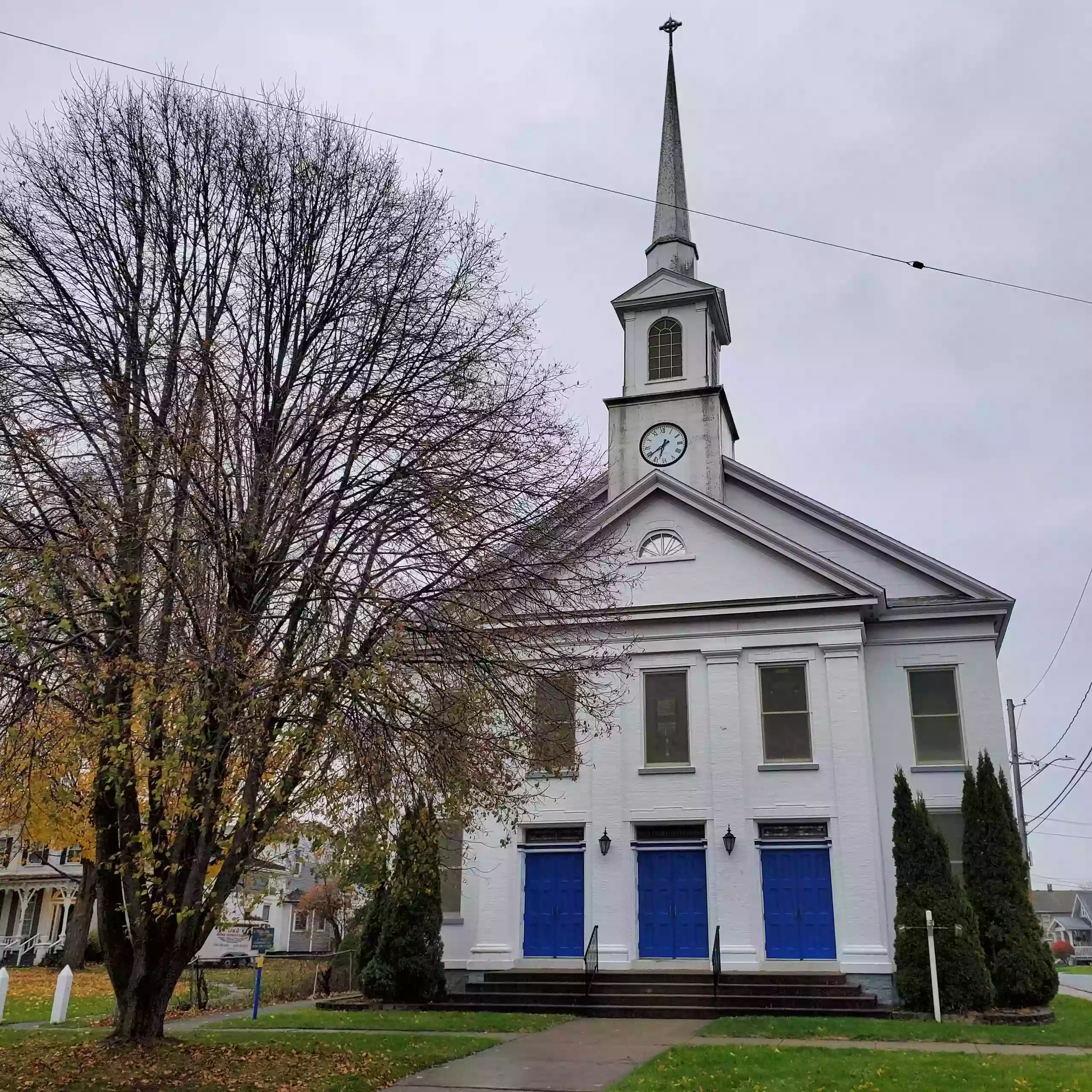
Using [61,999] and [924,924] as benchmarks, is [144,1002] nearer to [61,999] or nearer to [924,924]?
[61,999]

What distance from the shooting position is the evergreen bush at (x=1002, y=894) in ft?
56.0

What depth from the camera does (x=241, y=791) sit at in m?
10.6

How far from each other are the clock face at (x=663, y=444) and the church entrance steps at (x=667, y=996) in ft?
37.0

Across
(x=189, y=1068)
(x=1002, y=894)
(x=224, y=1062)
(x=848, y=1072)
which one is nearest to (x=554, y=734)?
(x=848, y=1072)

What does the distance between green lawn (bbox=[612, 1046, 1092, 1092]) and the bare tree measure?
3.53 meters

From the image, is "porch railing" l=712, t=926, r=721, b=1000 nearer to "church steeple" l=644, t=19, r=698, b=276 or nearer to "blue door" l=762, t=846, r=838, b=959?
"blue door" l=762, t=846, r=838, b=959

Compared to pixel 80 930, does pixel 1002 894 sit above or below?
above

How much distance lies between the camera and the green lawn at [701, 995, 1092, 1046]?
44.4ft

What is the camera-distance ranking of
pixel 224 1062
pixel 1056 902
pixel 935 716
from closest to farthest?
pixel 224 1062, pixel 935 716, pixel 1056 902

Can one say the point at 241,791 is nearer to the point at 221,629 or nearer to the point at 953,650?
the point at 221,629

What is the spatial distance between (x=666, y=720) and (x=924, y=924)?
20.2ft

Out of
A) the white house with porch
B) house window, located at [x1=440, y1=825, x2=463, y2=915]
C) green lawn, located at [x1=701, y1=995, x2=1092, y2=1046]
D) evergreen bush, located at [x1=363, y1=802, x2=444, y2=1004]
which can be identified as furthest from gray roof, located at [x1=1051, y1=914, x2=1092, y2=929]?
evergreen bush, located at [x1=363, y1=802, x2=444, y2=1004]

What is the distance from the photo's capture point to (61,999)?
16219mm

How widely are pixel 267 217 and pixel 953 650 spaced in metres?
15.8
